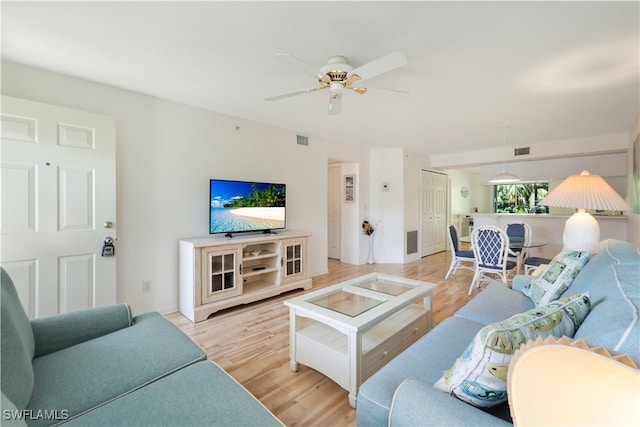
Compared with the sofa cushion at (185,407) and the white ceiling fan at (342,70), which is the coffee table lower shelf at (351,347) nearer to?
the sofa cushion at (185,407)

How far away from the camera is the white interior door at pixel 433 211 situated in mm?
6430

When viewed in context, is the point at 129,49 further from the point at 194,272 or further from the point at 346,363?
the point at 346,363

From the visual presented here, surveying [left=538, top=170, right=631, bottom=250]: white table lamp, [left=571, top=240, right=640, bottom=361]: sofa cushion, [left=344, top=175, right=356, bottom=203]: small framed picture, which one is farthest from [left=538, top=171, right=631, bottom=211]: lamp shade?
[left=344, top=175, right=356, bottom=203]: small framed picture

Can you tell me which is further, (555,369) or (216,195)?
(216,195)

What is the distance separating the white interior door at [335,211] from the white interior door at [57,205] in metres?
4.06

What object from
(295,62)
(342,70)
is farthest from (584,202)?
(295,62)

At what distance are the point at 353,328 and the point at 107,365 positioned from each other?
4.01ft

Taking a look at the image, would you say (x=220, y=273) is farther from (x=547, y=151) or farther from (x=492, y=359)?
(x=547, y=151)

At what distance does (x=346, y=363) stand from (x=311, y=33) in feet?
6.88

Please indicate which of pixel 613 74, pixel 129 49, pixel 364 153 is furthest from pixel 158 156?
pixel 613 74

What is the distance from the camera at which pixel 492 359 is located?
890 millimetres

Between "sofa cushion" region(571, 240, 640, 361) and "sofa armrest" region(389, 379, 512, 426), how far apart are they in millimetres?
380

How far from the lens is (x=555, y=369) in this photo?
562mm

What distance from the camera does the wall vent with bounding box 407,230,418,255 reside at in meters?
5.89
